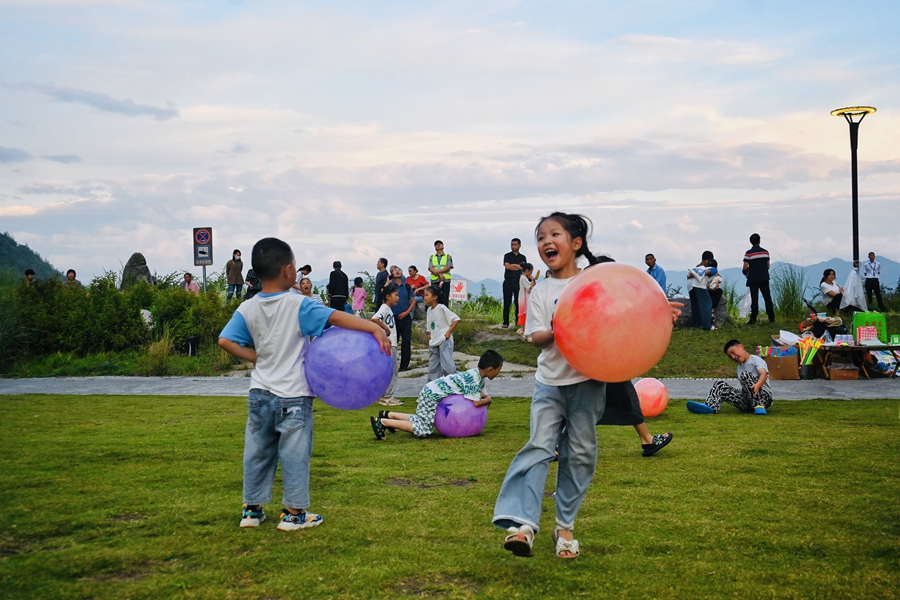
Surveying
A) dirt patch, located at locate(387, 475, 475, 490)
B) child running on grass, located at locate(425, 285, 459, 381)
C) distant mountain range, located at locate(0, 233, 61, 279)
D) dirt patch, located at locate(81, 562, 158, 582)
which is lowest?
dirt patch, located at locate(387, 475, 475, 490)

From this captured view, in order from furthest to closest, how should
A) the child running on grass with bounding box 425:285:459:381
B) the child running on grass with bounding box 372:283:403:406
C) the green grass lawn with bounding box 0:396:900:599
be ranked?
the child running on grass with bounding box 425:285:459:381 → the child running on grass with bounding box 372:283:403:406 → the green grass lawn with bounding box 0:396:900:599

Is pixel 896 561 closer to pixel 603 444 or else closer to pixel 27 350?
pixel 603 444

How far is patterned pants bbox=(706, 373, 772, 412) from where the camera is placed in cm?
1105

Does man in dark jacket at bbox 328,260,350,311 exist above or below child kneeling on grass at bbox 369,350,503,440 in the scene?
above

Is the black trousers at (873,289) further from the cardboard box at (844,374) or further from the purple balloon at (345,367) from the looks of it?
the purple balloon at (345,367)

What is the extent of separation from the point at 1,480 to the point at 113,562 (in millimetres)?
2727

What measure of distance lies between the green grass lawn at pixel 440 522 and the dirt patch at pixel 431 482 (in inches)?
1.0

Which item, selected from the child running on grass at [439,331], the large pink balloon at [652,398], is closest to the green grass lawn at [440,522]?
the large pink balloon at [652,398]

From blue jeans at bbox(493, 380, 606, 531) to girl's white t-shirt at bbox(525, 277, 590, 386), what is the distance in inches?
2.2

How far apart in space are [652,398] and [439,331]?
3.20 meters

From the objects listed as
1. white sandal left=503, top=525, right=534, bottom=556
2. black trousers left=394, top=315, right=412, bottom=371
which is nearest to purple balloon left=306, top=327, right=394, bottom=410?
white sandal left=503, top=525, right=534, bottom=556

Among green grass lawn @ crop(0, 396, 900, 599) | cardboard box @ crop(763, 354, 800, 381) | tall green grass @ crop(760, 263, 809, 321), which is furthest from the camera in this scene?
tall green grass @ crop(760, 263, 809, 321)

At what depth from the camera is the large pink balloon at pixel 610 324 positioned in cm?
426

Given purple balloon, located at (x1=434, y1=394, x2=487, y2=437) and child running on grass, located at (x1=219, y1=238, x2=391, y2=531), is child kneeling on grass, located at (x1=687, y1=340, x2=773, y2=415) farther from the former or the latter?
child running on grass, located at (x1=219, y1=238, x2=391, y2=531)
